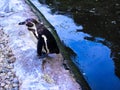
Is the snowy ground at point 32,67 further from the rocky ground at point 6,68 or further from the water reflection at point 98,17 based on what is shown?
the water reflection at point 98,17

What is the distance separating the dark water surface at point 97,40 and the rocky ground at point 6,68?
1335mm

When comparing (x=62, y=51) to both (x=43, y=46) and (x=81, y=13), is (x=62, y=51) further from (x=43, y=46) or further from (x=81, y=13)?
(x=81, y=13)

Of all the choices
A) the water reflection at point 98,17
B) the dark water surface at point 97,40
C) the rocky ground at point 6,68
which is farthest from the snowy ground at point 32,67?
the water reflection at point 98,17

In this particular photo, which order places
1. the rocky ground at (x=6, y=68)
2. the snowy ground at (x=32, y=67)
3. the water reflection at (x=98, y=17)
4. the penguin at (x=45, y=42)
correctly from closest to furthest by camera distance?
1. the snowy ground at (x=32, y=67)
2. the rocky ground at (x=6, y=68)
3. the penguin at (x=45, y=42)
4. the water reflection at (x=98, y=17)

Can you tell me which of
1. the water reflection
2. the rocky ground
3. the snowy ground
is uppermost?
the water reflection

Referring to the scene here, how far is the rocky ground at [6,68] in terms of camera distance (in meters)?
6.50

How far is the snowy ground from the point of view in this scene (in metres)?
6.01

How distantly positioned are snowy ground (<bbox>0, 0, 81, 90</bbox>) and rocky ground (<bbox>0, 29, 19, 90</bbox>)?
0.10 m

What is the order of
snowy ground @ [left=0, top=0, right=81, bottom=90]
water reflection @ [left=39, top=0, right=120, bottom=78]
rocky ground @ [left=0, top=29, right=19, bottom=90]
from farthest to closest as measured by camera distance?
1. water reflection @ [left=39, top=0, right=120, bottom=78]
2. rocky ground @ [left=0, top=29, right=19, bottom=90]
3. snowy ground @ [left=0, top=0, right=81, bottom=90]

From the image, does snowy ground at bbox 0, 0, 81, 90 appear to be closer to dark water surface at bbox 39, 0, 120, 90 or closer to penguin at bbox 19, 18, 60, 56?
penguin at bbox 19, 18, 60, 56

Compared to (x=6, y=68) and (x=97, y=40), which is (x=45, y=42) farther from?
(x=97, y=40)

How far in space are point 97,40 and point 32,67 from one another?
2.11 metres

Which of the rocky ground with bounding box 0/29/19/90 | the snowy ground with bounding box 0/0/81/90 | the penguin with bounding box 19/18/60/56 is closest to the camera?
the snowy ground with bounding box 0/0/81/90

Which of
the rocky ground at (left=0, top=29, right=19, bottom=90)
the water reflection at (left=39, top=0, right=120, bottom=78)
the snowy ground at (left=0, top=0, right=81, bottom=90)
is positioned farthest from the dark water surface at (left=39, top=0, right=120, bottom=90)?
the rocky ground at (left=0, top=29, right=19, bottom=90)
